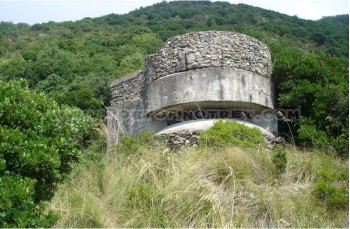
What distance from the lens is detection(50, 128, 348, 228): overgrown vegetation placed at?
6.44m

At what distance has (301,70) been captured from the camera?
11.1m

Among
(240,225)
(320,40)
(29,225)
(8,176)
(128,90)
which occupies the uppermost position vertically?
(320,40)

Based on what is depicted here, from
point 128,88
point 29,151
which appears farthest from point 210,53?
point 29,151

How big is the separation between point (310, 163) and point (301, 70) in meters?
3.84

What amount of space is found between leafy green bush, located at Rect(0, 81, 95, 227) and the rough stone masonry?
4559 millimetres

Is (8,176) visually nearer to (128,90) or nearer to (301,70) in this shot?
(301,70)

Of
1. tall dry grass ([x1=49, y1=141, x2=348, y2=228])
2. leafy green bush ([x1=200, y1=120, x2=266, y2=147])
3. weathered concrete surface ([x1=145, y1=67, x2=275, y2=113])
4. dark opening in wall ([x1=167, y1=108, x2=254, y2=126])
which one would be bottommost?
tall dry grass ([x1=49, y1=141, x2=348, y2=228])

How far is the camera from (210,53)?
1055 centimetres

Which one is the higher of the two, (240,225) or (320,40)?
(320,40)

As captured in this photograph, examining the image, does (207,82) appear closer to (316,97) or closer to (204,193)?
(316,97)

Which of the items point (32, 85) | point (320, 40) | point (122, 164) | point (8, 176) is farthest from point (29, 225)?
point (320, 40)

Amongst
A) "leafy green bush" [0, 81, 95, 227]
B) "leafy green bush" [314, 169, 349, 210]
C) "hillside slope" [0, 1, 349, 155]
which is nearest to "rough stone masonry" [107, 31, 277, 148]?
"hillside slope" [0, 1, 349, 155]

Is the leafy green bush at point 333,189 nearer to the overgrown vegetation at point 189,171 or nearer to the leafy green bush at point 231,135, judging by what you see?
the overgrown vegetation at point 189,171

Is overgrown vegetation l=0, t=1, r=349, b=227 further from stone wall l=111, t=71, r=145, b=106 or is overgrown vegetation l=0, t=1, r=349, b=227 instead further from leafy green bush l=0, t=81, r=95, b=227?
stone wall l=111, t=71, r=145, b=106
